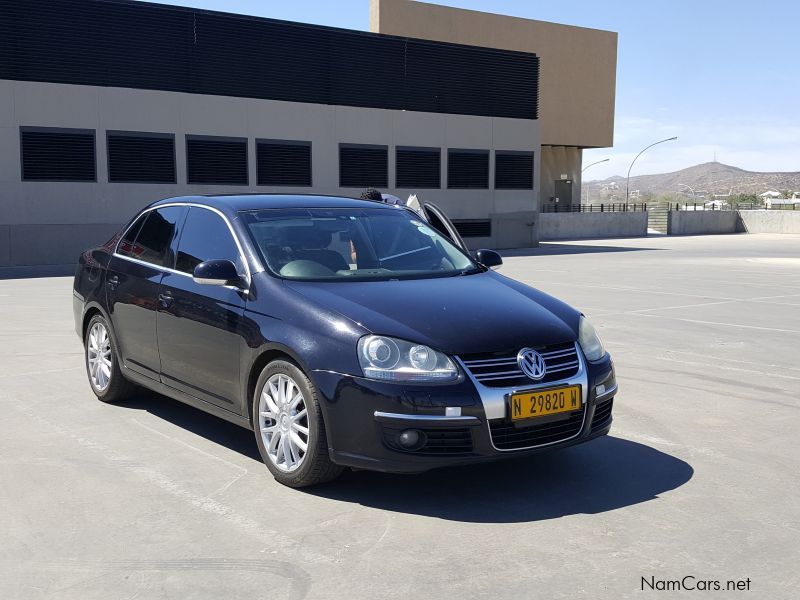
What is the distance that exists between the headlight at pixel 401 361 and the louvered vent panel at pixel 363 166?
28.6m

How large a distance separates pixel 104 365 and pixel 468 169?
29.9 m

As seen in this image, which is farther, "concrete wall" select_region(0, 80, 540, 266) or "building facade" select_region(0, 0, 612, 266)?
"building facade" select_region(0, 0, 612, 266)

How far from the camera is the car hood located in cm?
480

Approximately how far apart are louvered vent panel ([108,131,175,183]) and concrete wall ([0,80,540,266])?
200 millimetres

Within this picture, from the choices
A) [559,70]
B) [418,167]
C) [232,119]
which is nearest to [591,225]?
[559,70]

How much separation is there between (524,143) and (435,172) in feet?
15.9

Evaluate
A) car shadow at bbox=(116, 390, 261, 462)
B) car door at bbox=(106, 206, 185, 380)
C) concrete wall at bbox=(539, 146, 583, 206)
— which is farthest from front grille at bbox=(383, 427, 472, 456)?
concrete wall at bbox=(539, 146, 583, 206)

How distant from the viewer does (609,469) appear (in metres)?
5.52

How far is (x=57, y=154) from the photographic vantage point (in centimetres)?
2697

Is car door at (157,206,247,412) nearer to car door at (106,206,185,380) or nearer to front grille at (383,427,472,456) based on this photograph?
car door at (106,206,185,380)

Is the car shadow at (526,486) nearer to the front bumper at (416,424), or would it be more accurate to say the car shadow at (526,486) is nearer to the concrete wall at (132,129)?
the front bumper at (416,424)

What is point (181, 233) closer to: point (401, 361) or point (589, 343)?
point (401, 361)

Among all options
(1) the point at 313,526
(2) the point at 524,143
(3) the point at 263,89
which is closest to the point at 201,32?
(3) the point at 263,89

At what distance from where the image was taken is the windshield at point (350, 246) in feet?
18.7
